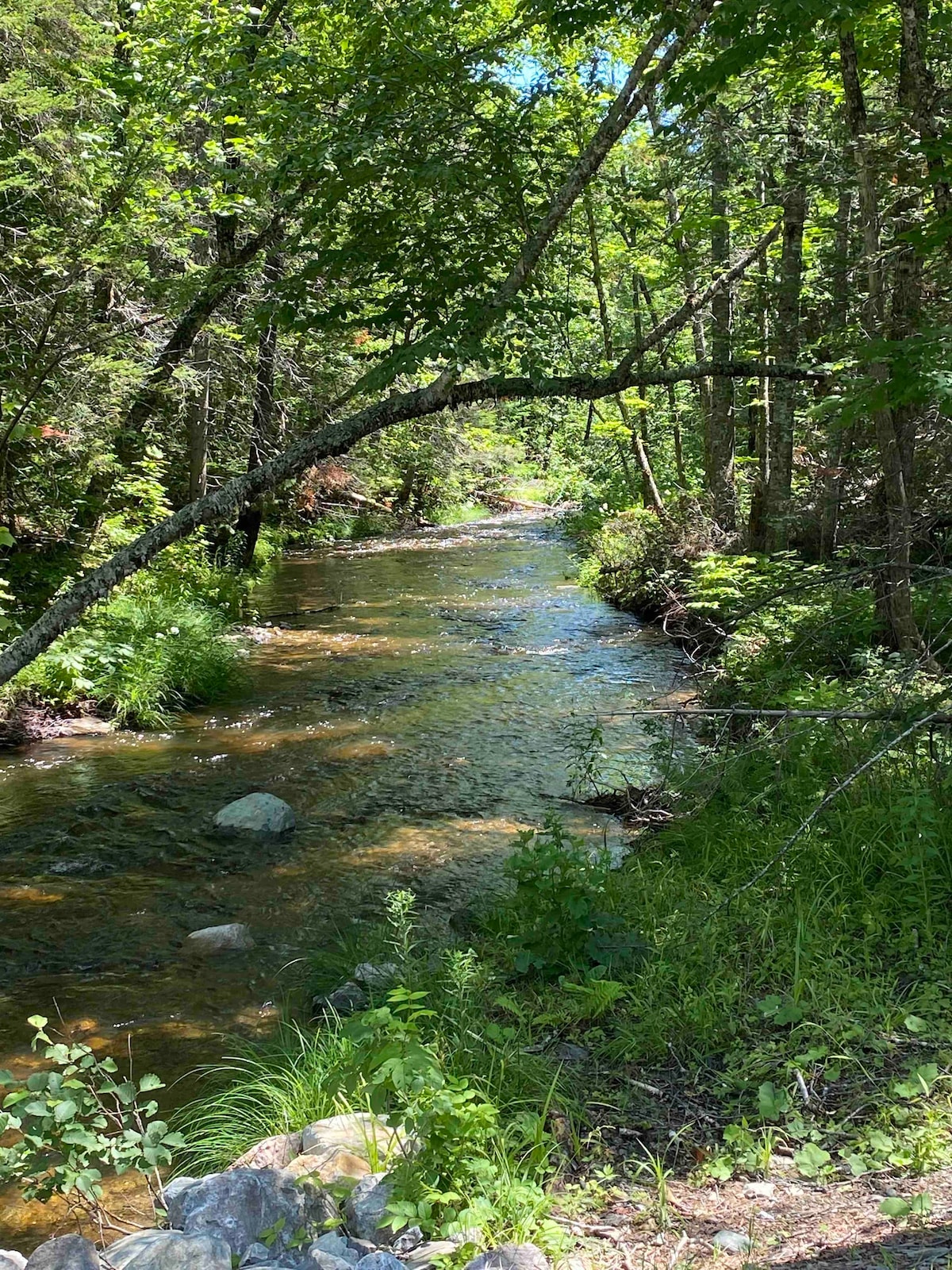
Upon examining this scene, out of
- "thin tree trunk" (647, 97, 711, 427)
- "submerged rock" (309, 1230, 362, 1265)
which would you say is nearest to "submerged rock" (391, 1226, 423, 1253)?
"submerged rock" (309, 1230, 362, 1265)

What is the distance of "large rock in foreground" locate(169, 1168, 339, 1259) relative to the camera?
9.01ft

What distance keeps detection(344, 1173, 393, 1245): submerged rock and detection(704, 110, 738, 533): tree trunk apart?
9181 millimetres

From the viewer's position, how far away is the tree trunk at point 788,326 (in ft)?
32.6

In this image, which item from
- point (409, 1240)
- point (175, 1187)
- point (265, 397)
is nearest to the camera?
point (409, 1240)

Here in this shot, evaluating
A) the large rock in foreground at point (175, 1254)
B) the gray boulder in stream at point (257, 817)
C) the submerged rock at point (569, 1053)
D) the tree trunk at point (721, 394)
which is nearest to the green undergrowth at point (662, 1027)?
the submerged rock at point (569, 1053)

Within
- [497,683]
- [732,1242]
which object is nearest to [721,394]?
[497,683]

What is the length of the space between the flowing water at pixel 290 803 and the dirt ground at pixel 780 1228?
6.99 feet

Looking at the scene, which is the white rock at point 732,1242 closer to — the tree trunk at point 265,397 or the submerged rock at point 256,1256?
the submerged rock at point 256,1256

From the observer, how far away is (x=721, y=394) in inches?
527

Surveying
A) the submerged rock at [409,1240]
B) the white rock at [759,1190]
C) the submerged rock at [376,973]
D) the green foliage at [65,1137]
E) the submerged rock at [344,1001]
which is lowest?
the submerged rock at [344,1001]

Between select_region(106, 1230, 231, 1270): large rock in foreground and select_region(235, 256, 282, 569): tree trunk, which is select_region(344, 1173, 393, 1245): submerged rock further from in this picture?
select_region(235, 256, 282, 569): tree trunk

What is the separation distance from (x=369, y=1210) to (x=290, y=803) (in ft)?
16.1

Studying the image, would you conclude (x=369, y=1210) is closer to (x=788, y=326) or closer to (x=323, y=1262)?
(x=323, y=1262)

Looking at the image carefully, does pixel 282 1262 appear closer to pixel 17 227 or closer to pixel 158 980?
pixel 158 980
